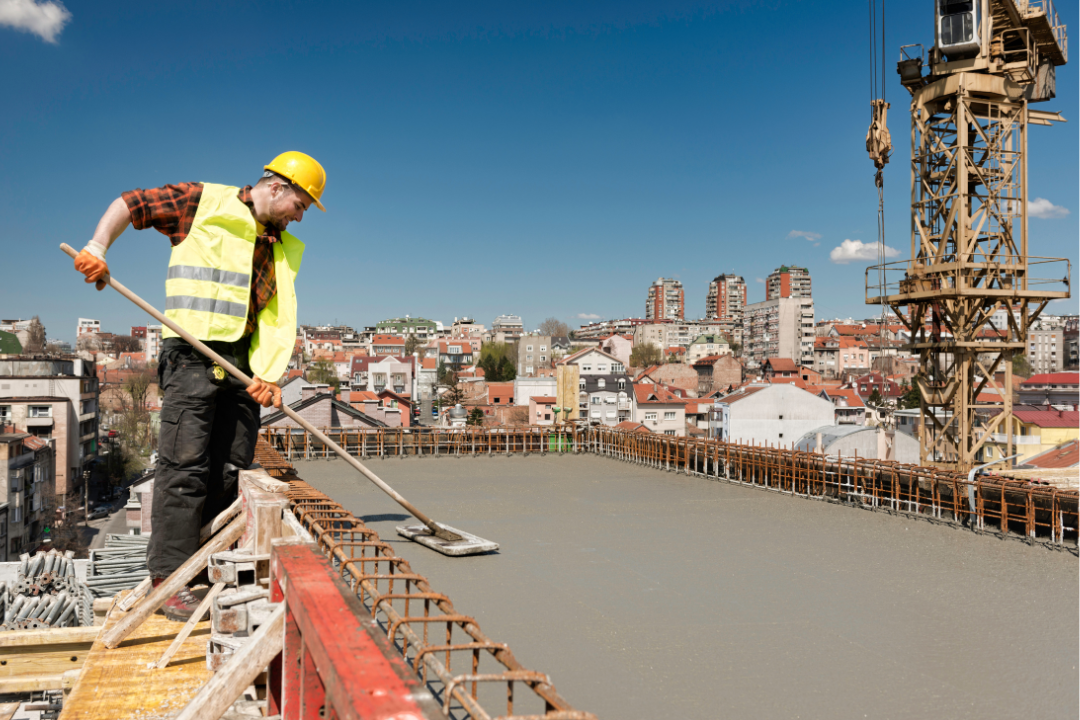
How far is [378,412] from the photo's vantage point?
129ft

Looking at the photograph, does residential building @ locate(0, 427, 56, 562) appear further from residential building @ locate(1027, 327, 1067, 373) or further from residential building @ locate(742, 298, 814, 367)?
residential building @ locate(1027, 327, 1067, 373)

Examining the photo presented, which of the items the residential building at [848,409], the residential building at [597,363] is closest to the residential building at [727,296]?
the residential building at [597,363]

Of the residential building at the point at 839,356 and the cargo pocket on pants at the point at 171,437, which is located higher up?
the residential building at the point at 839,356

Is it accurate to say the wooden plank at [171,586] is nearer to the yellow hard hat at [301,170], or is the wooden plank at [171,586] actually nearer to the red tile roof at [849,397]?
the yellow hard hat at [301,170]

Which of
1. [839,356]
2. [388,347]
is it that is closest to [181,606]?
[839,356]

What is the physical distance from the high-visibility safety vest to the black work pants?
11 cm

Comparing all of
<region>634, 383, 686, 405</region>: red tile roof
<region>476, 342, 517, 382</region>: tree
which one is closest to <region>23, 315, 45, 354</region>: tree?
<region>476, 342, 517, 382</region>: tree

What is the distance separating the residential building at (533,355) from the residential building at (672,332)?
4453cm

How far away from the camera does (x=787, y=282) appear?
128 m

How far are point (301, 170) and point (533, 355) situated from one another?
88.3m

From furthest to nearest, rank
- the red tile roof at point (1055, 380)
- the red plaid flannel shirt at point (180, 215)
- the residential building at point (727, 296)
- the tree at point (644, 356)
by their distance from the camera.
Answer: the residential building at point (727, 296)
the tree at point (644, 356)
the red tile roof at point (1055, 380)
the red plaid flannel shirt at point (180, 215)

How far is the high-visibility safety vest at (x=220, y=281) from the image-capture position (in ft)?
10.8

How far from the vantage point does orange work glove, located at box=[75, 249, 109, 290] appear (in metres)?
3.00

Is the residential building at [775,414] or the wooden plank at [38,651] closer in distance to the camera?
the wooden plank at [38,651]
